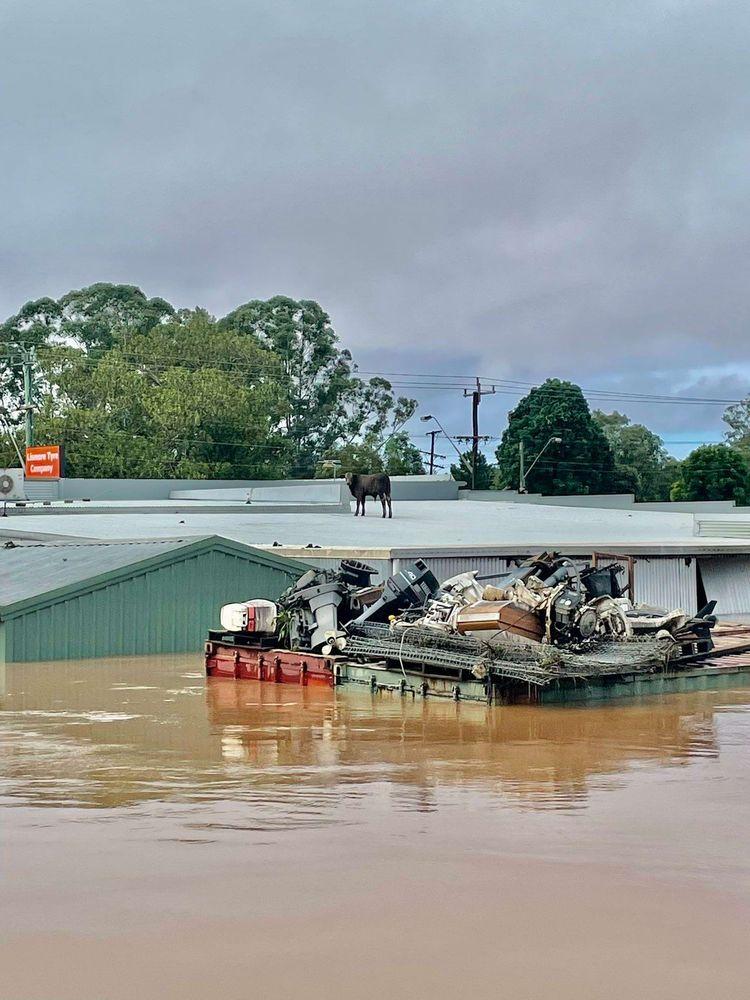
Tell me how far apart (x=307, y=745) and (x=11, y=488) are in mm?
32624

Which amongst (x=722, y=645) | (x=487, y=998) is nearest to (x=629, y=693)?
(x=722, y=645)

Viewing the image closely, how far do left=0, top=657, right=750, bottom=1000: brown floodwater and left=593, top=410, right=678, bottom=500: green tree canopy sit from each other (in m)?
74.3

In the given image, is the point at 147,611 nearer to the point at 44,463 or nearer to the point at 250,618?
the point at 250,618

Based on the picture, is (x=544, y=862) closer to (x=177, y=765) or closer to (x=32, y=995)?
(x=32, y=995)

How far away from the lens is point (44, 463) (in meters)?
52.7

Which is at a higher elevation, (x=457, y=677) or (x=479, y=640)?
(x=479, y=640)

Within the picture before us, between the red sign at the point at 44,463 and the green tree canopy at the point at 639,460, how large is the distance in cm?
4779

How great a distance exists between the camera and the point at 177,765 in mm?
16375

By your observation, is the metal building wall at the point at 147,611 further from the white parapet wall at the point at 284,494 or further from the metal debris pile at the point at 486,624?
the white parapet wall at the point at 284,494

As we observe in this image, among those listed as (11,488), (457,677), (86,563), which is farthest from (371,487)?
(457,677)

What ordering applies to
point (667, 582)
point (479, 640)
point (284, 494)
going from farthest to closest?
point (284, 494) → point (667, 582) → point (479, 640)

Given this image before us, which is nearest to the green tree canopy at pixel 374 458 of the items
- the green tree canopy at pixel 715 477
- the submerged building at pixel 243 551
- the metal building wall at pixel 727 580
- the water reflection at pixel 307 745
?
the green tree canopy at pixel 715 477

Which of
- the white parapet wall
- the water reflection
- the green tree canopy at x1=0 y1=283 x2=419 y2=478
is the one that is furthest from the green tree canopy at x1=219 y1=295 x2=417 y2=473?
the water reflection

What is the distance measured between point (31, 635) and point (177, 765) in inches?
456
